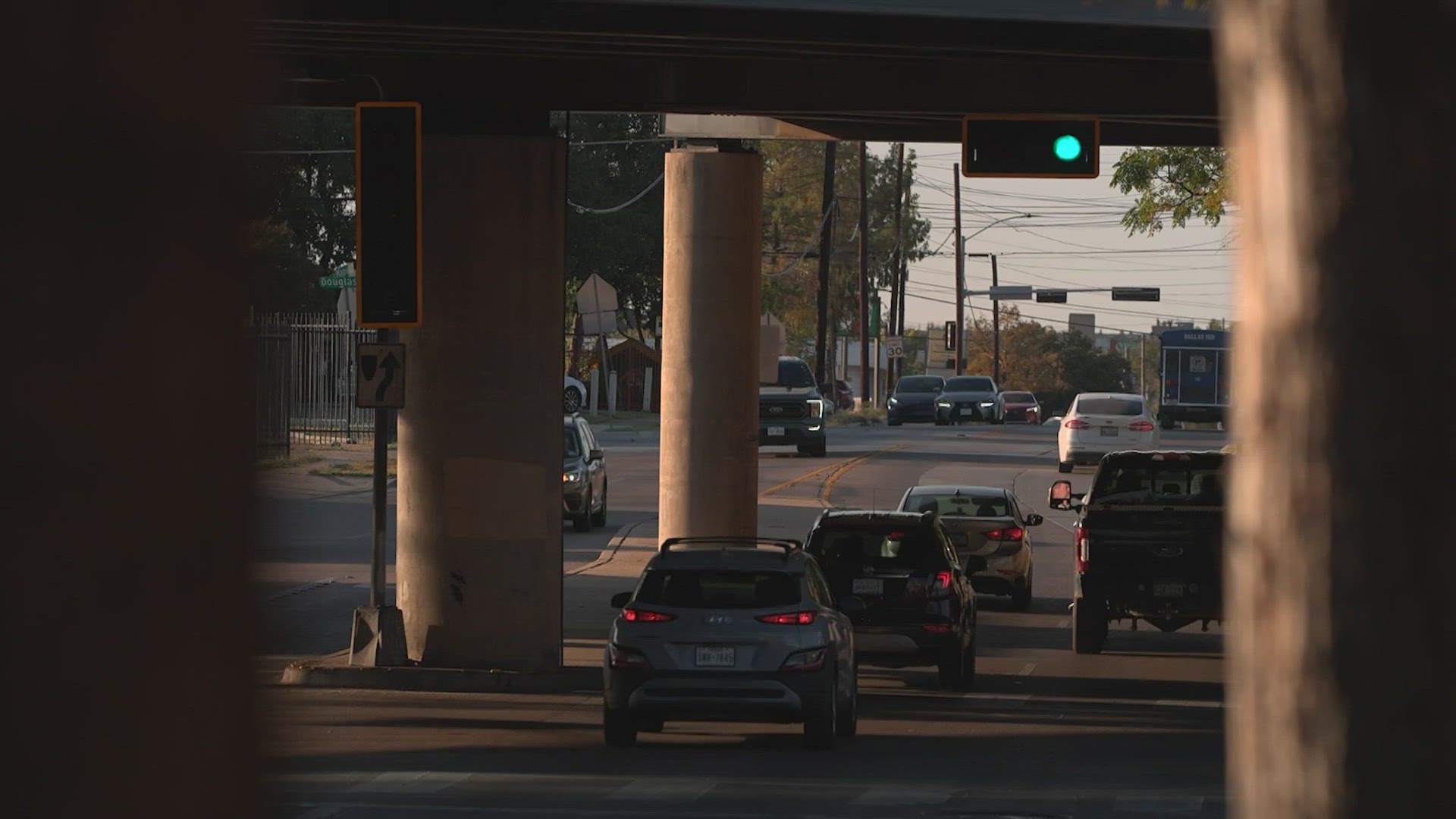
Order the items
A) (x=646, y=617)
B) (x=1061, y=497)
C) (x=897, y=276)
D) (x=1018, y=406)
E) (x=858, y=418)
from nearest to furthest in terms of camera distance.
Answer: (x=646, y=617), (x=1061, y=497), (x=858, y=418), (x=1018, y=406), (x=897, y=276)

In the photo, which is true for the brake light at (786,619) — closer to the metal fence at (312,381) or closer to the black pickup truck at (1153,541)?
the black pickup truck at (1153,541)

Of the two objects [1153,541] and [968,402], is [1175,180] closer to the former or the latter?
[1153,541]

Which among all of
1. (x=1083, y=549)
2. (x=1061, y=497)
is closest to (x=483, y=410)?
A: (x=1083, y=549)

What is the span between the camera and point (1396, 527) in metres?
2.70

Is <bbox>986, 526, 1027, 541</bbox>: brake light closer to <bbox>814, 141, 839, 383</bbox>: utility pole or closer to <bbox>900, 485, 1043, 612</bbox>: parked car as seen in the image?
<bbox>900, 485, 1043, 612</bbox>: parked car

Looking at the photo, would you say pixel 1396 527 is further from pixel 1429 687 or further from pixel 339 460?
pixel 339 460

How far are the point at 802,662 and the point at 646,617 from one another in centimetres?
110

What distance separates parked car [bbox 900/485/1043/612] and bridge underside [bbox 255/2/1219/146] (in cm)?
497

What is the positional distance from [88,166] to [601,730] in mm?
12950

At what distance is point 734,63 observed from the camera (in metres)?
16.8

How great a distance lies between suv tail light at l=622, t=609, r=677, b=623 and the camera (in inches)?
547

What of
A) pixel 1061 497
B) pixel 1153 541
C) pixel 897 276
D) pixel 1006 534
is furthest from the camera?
pixel 897 276

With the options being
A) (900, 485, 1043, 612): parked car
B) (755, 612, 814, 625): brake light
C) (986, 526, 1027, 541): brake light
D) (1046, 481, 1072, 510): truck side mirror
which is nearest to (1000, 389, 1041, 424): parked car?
(900, 485, 1043, 612): parked car

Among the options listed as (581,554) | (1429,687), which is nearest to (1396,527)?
(1429,687)
